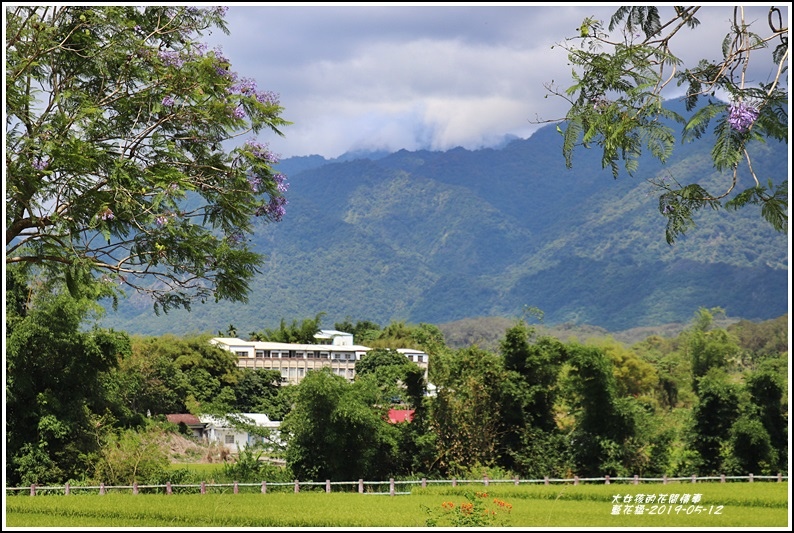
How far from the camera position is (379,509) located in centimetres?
1352

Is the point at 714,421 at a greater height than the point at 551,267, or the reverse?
the point at 551,267

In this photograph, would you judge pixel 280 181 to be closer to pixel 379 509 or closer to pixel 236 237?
pixel 236 237

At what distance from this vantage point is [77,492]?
15812mm

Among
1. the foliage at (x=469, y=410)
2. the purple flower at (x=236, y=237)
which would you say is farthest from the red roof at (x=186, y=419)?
the purple flower at (x=236, y=237)

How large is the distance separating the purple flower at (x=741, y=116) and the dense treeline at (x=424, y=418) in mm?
13650

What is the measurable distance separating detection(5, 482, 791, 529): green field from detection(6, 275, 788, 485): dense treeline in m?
1.60

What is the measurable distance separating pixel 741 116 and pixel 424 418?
1751 cm

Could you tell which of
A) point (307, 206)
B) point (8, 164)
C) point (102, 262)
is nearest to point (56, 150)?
point (8, 164)

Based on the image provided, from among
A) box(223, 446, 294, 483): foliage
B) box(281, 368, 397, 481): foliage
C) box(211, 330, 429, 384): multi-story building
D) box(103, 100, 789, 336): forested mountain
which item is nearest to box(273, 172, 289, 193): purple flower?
box(281, 368, 397, 481): foliage

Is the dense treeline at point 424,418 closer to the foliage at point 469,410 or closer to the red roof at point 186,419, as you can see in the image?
the foliage at point 469,410

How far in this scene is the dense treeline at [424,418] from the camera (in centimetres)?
1659

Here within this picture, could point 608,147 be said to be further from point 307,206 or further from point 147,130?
point 307,206

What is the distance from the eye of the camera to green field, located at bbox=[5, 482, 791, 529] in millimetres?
12055

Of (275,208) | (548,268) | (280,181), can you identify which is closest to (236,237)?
(275,208)
